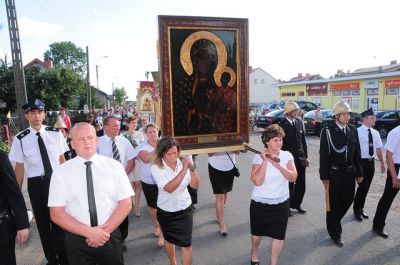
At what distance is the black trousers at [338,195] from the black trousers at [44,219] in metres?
3.73

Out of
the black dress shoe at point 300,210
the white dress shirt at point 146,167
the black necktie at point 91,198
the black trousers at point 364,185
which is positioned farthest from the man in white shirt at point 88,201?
the black trousers at point 364,185

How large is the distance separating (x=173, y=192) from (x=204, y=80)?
1383mm

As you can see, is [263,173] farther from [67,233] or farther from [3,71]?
[3,71]

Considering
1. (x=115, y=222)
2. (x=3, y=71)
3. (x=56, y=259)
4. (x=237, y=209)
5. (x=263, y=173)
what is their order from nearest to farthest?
(x=115, y=222) → (x=263, y=173) → (x=56, y=259) → (x=237, y=209) → (x=3, y=71)

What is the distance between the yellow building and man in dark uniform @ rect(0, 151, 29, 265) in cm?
2759

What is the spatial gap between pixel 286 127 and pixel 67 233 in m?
4.22

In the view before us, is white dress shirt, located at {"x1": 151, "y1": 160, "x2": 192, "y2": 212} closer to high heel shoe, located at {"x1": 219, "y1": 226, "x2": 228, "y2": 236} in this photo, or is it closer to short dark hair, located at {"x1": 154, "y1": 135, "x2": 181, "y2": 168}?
short dark hair, located at {"x1": 154, "y1": 135, "x2": 181, "y2": 168}

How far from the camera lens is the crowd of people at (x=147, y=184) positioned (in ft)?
8.52

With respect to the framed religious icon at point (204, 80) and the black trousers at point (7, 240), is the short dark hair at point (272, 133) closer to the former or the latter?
the framed religious icon at point (204, 80)

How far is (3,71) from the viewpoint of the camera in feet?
99.3

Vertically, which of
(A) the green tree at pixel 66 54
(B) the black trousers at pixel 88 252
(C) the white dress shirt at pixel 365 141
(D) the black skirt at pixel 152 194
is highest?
(A) the green tree at pixel 66 54

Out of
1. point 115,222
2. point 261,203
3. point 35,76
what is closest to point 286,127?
point 261,203

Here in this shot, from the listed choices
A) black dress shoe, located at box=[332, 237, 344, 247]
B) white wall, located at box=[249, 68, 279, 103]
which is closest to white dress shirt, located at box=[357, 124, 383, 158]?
black dress shoe, located at box=[332, 237, 344, 247]

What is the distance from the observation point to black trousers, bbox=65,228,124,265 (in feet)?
8.62
